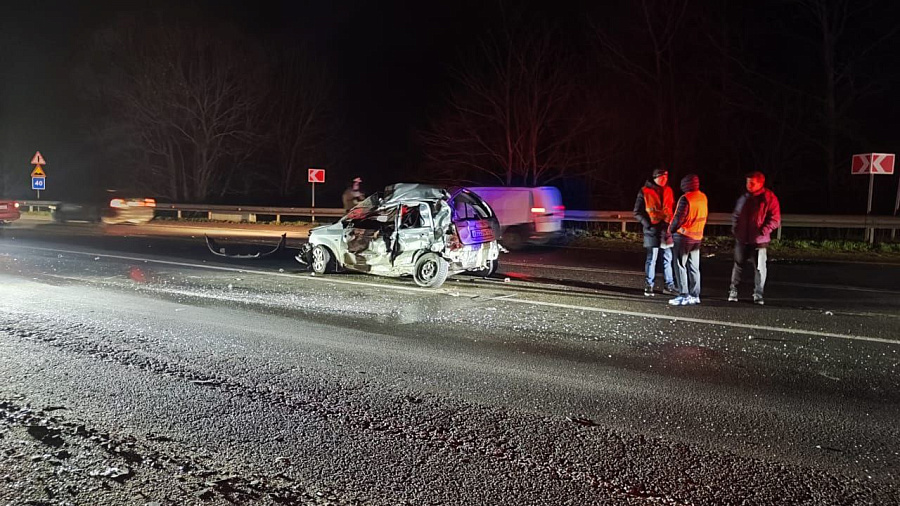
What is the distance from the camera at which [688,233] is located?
923 cm

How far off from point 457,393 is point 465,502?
6.05ft

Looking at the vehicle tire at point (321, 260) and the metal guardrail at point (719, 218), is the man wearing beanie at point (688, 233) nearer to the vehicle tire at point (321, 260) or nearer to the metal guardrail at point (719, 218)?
the vehicle tire at point (321, 260)

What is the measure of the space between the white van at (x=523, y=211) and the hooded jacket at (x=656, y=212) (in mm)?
6460

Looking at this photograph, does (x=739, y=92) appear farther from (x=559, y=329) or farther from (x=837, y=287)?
(x=559, y=329)

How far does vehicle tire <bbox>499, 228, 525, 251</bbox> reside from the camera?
54.8 feet

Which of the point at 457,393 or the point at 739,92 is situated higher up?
the point at 739,92

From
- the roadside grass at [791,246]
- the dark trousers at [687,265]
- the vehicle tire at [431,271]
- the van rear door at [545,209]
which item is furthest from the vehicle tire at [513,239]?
the dark trousers at [687,265]

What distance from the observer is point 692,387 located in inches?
221

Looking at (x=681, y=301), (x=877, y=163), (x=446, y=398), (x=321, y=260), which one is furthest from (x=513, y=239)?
(x=446, y=398)

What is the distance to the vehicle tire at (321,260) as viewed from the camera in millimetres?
12344

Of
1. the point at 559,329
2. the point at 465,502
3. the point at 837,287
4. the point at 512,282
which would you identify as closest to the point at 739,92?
the point at 837,287

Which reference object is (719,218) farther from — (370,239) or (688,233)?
(370,239)

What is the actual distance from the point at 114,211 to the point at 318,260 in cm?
1886

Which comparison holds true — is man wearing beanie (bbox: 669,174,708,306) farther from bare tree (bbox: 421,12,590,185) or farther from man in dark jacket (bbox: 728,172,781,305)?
bare tree (bbox: 421,12,590,185)
